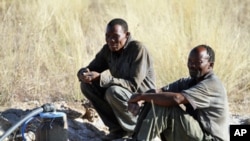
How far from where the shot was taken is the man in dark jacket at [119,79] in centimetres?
526

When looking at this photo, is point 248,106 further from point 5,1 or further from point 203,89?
point 5,1

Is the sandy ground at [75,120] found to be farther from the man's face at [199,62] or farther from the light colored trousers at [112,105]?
the man's face at [199,62]

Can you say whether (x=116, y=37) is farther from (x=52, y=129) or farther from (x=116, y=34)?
(x=52, y=129)

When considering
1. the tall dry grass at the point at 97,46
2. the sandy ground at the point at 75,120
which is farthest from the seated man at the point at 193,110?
the tall dry grass at the point at 97,46

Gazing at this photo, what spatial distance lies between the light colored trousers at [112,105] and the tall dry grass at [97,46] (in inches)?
53.2

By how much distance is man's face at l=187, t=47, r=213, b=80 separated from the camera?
4648mm

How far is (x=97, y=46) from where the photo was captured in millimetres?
8867

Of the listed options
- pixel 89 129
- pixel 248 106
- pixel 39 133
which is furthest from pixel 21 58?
pixel 248 106

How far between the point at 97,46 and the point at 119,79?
364cm

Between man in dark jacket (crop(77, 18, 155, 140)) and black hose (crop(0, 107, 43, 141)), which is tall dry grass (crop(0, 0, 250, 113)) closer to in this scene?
man in dark jacket (crop(77, 18, 155, 140))

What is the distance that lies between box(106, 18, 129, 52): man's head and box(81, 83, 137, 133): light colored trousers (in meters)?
0.39

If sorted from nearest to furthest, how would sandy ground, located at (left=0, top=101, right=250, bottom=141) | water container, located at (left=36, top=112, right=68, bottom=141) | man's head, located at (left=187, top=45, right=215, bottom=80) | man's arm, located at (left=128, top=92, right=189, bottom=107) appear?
man's arm, located at (left=128, top=92, right=189, bottom=107) < man's head, located at (left=187, top=45, right=215, bottom=80) < water container, located at (left=36, top=112, right=68, bottom=141) < sandy ground, located at (left=0, top=101, right=250, bottom=141)

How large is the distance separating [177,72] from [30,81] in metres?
1.80

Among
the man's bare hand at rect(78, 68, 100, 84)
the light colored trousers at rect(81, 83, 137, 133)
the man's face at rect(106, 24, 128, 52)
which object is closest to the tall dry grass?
the light colored trousers at rect(81, 83, 137, 133)
